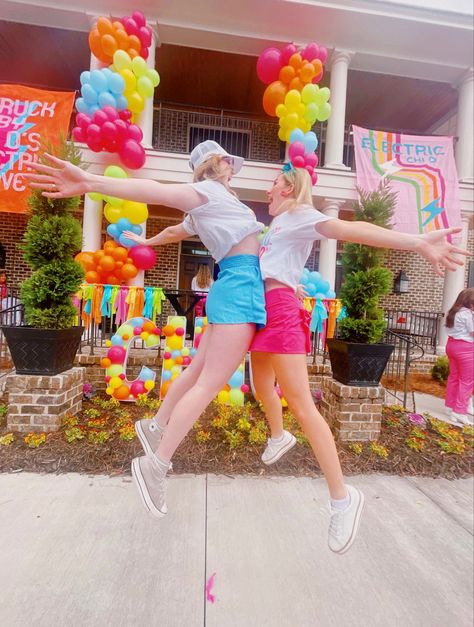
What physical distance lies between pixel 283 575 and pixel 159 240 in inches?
75.0

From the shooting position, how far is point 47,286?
3.53 meters

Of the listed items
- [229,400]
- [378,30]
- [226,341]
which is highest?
[378,30]

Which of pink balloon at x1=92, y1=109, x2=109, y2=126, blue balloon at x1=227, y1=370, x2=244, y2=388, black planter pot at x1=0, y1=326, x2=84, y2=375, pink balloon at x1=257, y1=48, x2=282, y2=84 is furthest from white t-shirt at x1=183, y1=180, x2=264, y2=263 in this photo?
pink balloon at x1=257, y1=48, x2=282, y2=84

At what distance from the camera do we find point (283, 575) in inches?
76.8

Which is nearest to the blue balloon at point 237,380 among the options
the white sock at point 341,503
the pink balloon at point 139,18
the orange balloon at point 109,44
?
the white sock at point 341,503

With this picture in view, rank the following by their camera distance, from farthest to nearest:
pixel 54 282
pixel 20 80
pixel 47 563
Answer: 1. pixel 20 80
2. pixel 54 282
3. pixel 47 563

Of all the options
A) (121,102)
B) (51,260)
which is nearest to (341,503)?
(51,260)

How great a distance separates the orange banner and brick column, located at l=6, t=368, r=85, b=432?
14.0ft

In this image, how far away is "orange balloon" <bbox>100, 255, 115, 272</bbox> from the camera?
595cm

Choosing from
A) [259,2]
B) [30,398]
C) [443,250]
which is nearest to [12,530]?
[30,398]

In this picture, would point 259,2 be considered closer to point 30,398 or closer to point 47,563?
point 30,398

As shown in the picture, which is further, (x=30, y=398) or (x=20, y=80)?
(x=20, y=80)

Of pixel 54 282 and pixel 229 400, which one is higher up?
pixel 54 282

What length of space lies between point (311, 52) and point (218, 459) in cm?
704
